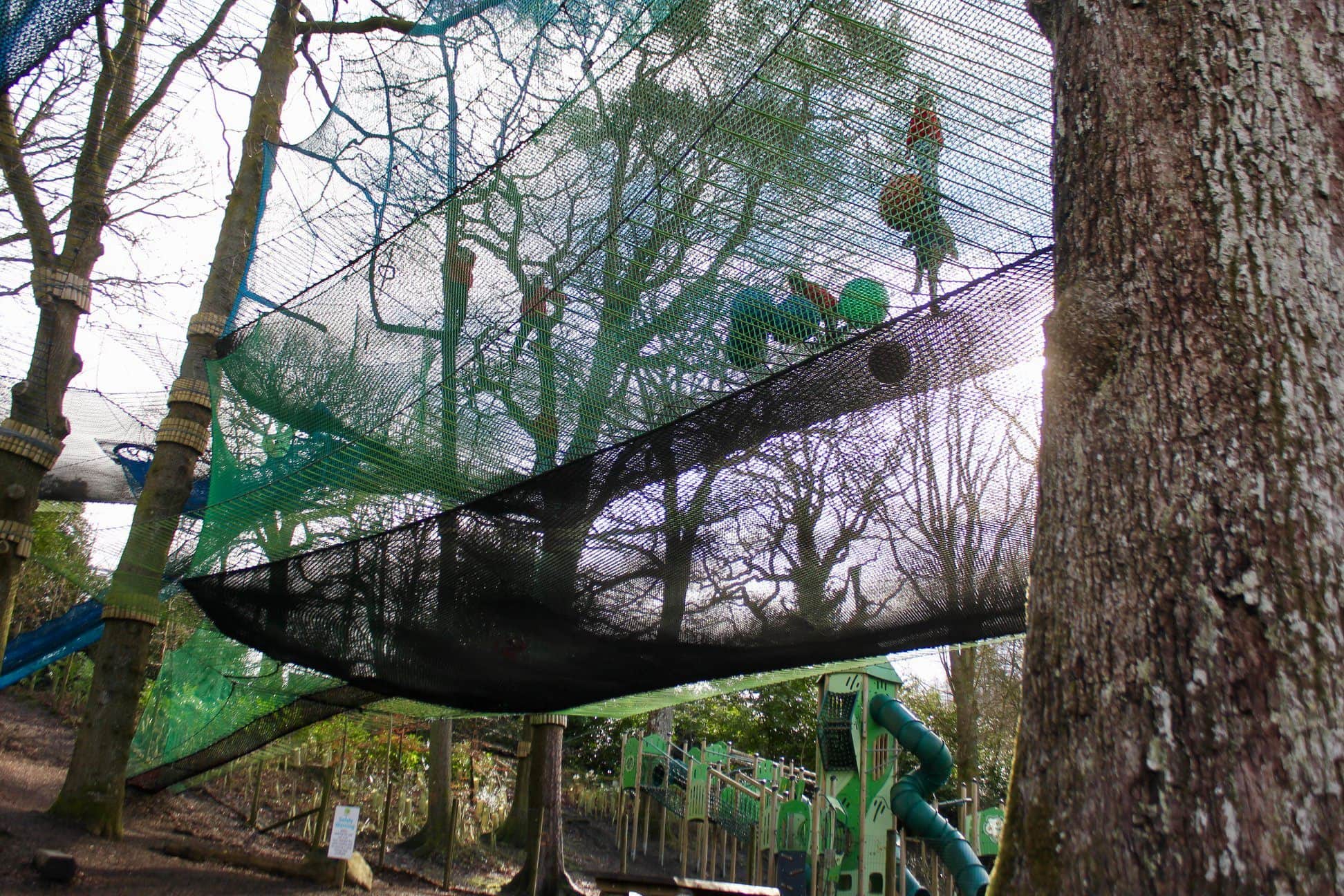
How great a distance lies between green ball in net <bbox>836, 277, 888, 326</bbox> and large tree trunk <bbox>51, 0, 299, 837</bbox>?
3.43 m

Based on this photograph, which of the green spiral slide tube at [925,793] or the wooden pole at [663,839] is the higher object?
the green spiral slide tube at [925,793]

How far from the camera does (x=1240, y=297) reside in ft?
3.62

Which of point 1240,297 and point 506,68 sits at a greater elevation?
point 506,68

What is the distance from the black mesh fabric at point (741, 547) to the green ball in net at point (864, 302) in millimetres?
33

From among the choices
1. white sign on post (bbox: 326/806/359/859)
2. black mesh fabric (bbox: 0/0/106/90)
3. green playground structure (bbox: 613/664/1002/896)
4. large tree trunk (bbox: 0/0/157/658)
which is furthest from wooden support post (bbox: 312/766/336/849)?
black mesh fabric (bbox: 0/0/106/90)

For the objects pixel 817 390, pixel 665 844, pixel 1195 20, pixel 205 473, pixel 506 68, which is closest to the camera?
pixel 1195 20

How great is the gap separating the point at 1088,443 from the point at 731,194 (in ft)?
3.64

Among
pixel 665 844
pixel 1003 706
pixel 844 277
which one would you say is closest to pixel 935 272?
pixel 844 277

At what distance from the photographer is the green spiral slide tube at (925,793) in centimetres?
670

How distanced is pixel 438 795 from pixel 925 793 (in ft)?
13.7

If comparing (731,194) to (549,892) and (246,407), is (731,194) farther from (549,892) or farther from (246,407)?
(549,892)

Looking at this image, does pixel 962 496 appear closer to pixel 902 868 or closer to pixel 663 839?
pixel 902 868

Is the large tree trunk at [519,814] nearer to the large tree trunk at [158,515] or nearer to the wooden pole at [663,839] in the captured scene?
the wooden pole at [663,839]

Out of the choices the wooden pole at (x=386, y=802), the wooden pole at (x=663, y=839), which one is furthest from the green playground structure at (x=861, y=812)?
the wooden pole at (x=386, y=802)
